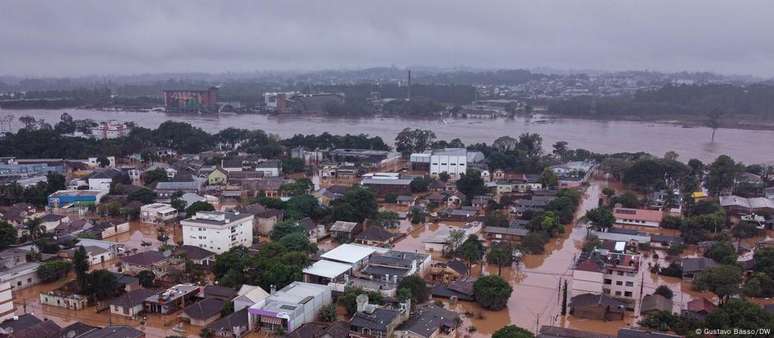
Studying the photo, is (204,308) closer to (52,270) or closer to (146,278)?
(146,278)

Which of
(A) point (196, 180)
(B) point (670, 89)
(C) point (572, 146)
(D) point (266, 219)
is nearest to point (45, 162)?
(A) point (196, 180)

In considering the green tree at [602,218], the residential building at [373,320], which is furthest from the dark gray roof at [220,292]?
the green tree at [602,218]

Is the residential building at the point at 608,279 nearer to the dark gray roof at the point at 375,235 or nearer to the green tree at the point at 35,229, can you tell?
the dark gray roof at the point at 375,235

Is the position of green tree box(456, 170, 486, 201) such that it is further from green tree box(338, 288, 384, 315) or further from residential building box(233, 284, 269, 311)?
residential building box(233, 284, 269, 311)

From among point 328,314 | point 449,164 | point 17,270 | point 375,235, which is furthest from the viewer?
point 449,164

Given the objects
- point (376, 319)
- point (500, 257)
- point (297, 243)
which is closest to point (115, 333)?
point (376, 319)

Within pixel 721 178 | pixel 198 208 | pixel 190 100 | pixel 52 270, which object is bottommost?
pixel 52 270
